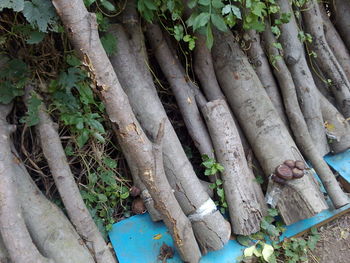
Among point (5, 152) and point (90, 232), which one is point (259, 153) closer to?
point (90, 232)

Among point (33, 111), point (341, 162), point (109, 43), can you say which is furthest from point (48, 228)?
point (341, 162)

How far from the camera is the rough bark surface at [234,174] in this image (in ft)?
5.63

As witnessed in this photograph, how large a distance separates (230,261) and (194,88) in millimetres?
1078

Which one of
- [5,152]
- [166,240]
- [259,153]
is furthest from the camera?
[259,153]

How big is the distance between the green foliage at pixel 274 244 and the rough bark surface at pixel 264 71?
779 mm

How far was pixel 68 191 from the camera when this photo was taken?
1581 millimetres

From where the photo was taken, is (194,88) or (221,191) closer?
(221,191)

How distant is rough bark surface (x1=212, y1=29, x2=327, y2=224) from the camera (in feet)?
6.17

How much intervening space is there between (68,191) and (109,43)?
0.82 m

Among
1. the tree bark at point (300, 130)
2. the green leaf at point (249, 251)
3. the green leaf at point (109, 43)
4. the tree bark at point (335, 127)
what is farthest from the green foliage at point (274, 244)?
the green leaf at point (109, 43)

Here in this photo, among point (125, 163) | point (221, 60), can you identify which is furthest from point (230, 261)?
point (221, 60)

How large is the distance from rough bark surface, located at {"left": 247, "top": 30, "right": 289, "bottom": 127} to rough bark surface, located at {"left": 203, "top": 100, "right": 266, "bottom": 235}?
21.0 inches

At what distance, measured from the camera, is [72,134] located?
177cm

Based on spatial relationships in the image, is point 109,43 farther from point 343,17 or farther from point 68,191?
point 343,17
